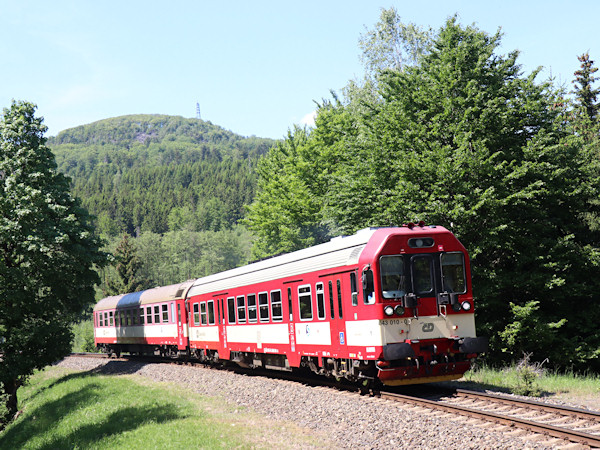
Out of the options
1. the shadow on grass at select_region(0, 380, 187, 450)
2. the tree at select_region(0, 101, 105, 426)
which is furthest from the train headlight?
the tree at select_region(0, 101, 105, 426)

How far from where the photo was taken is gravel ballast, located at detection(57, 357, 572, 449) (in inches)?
351

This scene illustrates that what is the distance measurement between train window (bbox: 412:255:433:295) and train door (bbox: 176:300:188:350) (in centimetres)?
1581

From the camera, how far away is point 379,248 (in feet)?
42.0

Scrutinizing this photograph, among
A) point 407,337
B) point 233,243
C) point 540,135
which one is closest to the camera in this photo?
point 407,337

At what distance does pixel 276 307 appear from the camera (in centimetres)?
1766

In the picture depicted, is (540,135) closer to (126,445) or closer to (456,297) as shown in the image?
(456,297)

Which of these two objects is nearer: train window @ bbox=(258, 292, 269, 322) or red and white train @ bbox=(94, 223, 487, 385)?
red and white train @ bbox=(94, 223, 487, 385)

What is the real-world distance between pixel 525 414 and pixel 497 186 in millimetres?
13570

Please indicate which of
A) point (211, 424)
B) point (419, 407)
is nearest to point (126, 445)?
point (211, 424)

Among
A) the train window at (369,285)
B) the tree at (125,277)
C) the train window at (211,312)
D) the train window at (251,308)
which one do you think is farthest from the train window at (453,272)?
the tree at (125,277)

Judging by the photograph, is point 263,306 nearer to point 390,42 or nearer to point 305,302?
point 305,302

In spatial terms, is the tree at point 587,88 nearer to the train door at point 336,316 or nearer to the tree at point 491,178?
the tree at point 491,178

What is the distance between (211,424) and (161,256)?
105 metres

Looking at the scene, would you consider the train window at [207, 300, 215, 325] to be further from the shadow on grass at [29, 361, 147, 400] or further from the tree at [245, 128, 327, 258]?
the tree at [245, 128, 327, 258]
